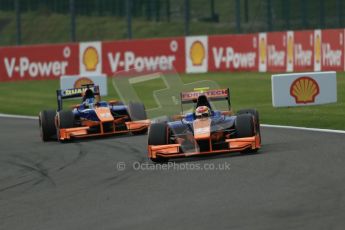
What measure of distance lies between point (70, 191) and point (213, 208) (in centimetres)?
229

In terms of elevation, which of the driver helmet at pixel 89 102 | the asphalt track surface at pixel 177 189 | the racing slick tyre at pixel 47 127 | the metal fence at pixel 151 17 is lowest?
the asphalt track surface at pixel 177 189

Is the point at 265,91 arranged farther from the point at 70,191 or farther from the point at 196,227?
the point at 196,227

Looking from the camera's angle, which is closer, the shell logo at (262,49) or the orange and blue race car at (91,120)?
the orange and blue race car at (91,120)

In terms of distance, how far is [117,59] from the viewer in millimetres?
37281

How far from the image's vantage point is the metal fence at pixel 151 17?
37.4 meters

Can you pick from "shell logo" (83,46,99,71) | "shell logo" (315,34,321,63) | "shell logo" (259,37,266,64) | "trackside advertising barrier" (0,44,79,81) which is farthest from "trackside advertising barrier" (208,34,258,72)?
"trackside advertising barrier" (0,44,79,81)

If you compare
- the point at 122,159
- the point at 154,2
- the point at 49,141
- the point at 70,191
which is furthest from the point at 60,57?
the point at 70,191

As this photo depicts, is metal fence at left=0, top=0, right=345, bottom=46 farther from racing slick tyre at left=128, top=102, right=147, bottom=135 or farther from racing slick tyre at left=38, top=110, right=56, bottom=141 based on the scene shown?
racing slick tyre at left=38, top=110, right=56, bottom=141

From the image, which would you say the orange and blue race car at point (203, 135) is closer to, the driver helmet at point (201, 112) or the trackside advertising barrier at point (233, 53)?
the driver helmet at point (201, 112)

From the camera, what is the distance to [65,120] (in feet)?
53.6

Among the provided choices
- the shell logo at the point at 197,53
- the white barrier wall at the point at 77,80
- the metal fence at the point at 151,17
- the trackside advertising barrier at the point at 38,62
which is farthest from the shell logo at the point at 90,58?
the white barrier wall at the point at 77,80

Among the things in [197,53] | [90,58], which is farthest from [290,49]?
[90,58]

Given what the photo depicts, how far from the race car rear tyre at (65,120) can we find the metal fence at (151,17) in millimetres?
21481

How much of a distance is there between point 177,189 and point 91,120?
Answer: 663cm
